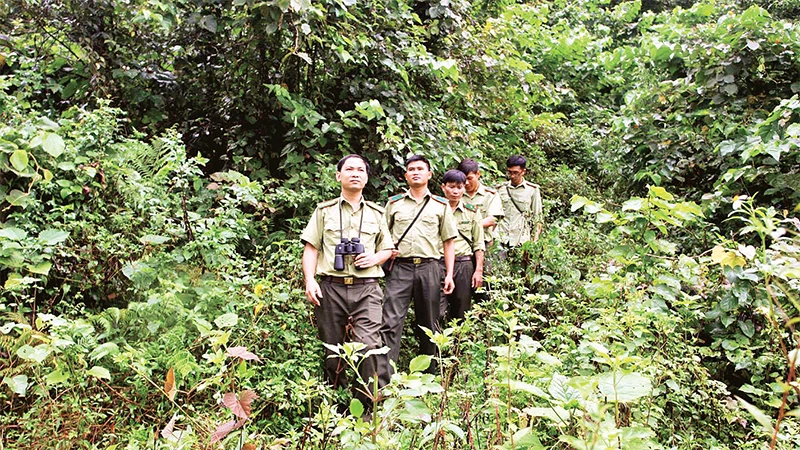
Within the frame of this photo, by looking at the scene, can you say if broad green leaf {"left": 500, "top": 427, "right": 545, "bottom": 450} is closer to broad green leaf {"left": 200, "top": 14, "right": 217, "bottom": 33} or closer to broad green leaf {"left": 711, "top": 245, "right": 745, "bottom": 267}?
broad green leaf {"left": 711, "top": 245, "right": 745, "bottom": 267}

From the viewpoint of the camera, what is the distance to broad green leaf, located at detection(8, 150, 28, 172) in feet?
12.0

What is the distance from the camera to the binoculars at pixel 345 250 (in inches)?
156

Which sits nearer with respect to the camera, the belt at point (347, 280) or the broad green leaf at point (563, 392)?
the broad green leaf at point (563, 392)

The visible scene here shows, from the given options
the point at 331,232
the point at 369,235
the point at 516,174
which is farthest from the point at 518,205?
the point at 331,232

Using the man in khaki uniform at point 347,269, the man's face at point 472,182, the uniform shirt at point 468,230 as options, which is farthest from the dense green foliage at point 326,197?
the man's face at point 472,182

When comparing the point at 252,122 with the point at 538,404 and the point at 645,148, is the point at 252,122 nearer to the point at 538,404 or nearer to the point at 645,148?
the point at 538,404

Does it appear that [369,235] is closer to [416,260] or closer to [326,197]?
[416,260]

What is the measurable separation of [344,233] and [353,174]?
471mm

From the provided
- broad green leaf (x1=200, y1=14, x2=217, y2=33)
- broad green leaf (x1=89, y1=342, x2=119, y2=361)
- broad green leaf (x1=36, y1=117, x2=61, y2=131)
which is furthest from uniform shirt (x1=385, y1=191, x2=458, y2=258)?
broad green leaf (x1=36, y1=117, x2=61, y2=131)

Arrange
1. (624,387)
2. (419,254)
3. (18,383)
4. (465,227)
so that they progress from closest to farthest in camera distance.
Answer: (624,387)
(18,383)
(419,254)
(465,227)

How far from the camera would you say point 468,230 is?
16.7 feet

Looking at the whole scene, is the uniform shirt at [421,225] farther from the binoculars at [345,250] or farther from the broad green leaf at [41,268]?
the broad green leaf at [41,268]

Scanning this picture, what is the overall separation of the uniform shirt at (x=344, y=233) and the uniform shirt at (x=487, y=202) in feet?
4.99

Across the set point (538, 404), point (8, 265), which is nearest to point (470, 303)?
point (538, 404)
